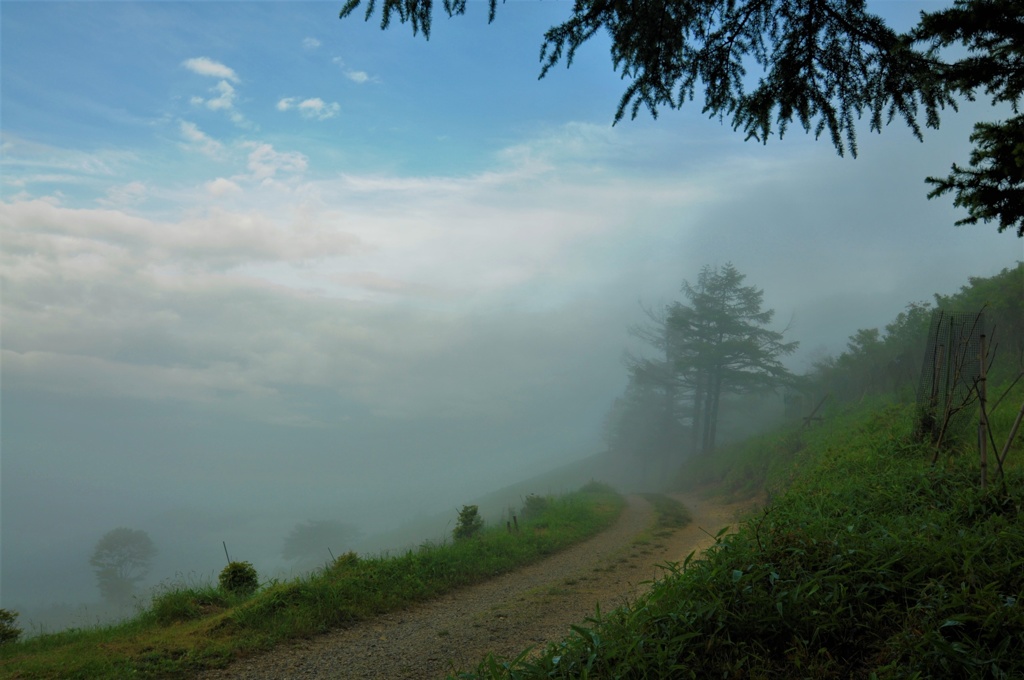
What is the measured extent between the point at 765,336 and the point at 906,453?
24.9 meters

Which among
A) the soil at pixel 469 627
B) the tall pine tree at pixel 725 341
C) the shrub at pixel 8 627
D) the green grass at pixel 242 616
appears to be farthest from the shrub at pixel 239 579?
the tall pine tree at pixel 725 341

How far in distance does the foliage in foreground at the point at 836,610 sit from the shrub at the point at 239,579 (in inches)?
255

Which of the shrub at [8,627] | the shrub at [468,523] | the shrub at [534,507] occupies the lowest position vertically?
the shrub at [534,507]

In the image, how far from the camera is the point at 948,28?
Answer: 3.71 metres

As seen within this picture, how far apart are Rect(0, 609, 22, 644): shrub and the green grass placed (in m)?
0.37

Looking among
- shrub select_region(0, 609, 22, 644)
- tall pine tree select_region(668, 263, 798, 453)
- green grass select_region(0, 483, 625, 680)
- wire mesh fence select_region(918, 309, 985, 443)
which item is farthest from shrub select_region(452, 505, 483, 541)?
tall pine tree select_region(668, 263, 798, 453)

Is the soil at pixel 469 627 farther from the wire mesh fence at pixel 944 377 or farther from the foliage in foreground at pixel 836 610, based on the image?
the wire mesh fence at pixel 944 377

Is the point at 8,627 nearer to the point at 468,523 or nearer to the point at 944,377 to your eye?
the point at 468,523

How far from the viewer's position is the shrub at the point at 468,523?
44.5 feet

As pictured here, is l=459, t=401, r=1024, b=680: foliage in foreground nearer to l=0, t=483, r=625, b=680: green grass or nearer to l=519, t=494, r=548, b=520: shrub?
l=0, t=483, r=625, b=680: green grass

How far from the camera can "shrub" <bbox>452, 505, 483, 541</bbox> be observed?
13578 millimetres

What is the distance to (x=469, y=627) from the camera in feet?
24.5

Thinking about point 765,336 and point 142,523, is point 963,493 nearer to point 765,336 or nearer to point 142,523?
point 765,336

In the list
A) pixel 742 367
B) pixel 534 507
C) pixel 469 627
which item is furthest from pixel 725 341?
pixel 469 627
